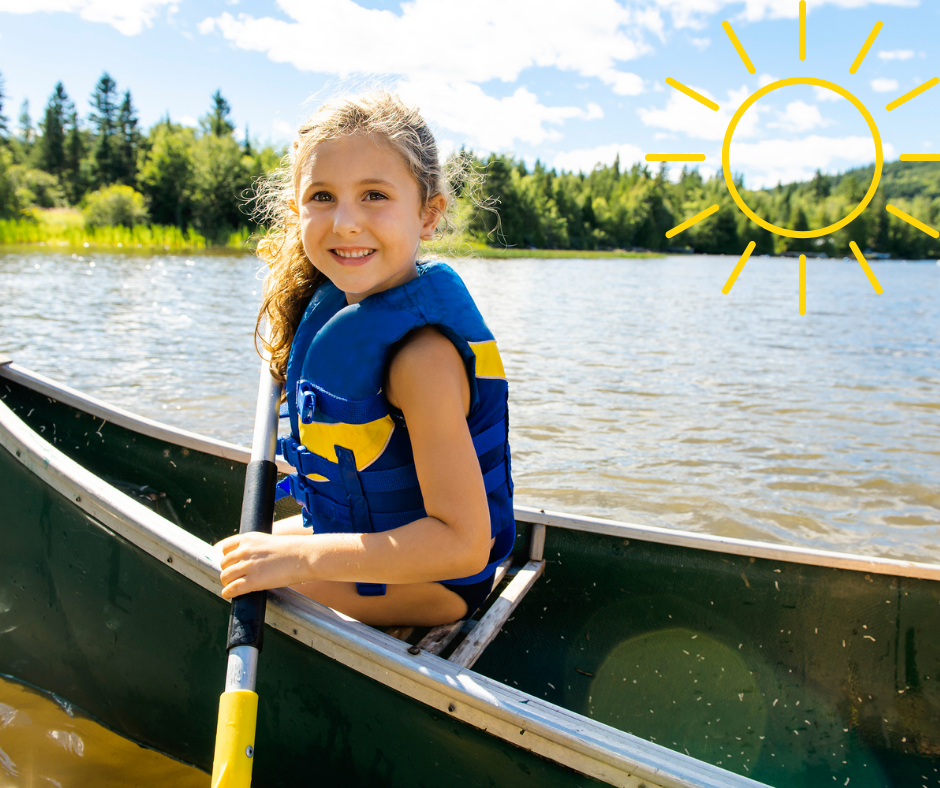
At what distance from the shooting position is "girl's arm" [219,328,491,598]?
3.74ft

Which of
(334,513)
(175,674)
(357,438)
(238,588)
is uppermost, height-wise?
(357,438)

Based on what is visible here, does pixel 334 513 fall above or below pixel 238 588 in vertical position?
above

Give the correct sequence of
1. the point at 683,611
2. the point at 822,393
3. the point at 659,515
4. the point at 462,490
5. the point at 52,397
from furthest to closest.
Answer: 1. the point at 822,393
2. the point at 659,515
3. the point at 52,397
4. the point at 683,611
5. the point at 462,490

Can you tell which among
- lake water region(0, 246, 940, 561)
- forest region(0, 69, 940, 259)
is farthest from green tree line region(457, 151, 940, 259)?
lake water region(0, 246, 940, 561)

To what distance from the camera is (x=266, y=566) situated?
126 cm

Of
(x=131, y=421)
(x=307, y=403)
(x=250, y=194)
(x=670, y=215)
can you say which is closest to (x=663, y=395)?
(x=131, y=421)

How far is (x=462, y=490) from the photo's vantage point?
3.76ft

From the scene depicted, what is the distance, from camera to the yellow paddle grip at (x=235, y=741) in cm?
112

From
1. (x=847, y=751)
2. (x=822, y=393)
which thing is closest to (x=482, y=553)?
(x=847, y=751)

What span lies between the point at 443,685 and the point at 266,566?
1.25 feet

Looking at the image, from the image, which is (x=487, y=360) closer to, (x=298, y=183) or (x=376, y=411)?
(x=376, y=411)

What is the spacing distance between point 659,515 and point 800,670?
2118 mm

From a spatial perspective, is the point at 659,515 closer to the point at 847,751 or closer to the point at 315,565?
the point at 847,751

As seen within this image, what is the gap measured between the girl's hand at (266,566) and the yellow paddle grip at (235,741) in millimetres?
181
